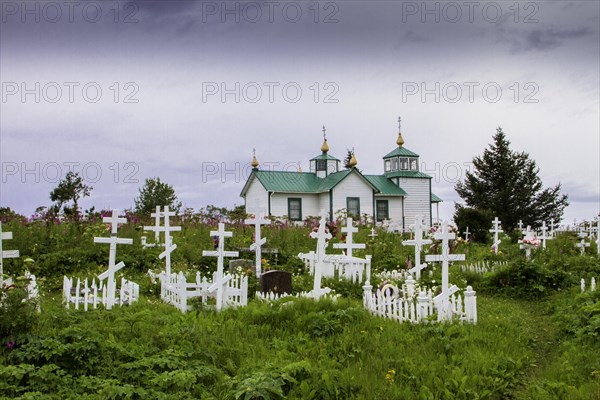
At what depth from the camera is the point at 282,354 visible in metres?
9.03

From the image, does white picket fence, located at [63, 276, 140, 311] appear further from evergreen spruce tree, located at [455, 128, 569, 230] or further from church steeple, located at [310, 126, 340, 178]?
evergreen spruce tree, located at [455, 128, 569, 230]

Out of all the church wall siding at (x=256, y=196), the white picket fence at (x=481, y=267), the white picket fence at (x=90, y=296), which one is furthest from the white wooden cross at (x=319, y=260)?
the church wall siding at (x=256, y=196)

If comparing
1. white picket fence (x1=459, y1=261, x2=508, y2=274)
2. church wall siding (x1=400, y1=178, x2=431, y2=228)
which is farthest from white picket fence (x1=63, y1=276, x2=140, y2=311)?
church wall siding (x1=400, y1=178, x2=431, y2=228)

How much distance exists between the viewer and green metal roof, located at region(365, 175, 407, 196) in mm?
39062

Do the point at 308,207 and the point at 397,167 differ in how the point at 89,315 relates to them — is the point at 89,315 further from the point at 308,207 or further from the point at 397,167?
the point at 397,167

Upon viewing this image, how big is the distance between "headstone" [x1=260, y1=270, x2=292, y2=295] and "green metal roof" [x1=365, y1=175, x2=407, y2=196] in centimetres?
2434

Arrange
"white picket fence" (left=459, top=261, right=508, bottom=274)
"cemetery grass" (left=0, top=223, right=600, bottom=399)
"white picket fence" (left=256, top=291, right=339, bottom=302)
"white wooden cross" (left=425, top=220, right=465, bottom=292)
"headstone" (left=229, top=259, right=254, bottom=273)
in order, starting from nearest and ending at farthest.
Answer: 1. "cemetery grass" (left=0, top=223, right=600, bottom=399)
2. "white wooden cross" (left=425, top=220, right=465, bottom=292)
3. "white picket fence" (left=256, top=291, right=339, bottom=302)
4. "headstone" (left=229, top=259, right=254, bottom=273)
5. "white picket fence" (left=459, top=261, right=508, bottom=274)

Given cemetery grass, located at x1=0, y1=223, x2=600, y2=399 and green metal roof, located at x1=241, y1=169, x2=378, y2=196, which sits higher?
green metal roof, located at x1=241, y1=169, x2=378, y2=196

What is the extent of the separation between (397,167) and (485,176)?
33.7ft

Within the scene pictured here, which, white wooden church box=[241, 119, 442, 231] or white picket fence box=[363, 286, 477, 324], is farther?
white wooden church box=[241, 119, 442, 231]

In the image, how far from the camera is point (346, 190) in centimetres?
3675

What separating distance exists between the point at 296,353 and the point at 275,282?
4.83 meters

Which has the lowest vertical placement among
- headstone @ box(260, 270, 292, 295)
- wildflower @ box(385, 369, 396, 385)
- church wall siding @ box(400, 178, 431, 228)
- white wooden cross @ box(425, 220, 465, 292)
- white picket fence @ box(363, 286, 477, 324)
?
wildflower @ box(385, 369, 396, 385)

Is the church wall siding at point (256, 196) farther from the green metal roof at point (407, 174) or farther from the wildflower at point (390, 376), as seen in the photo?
the wildflower at point (390, 376)
